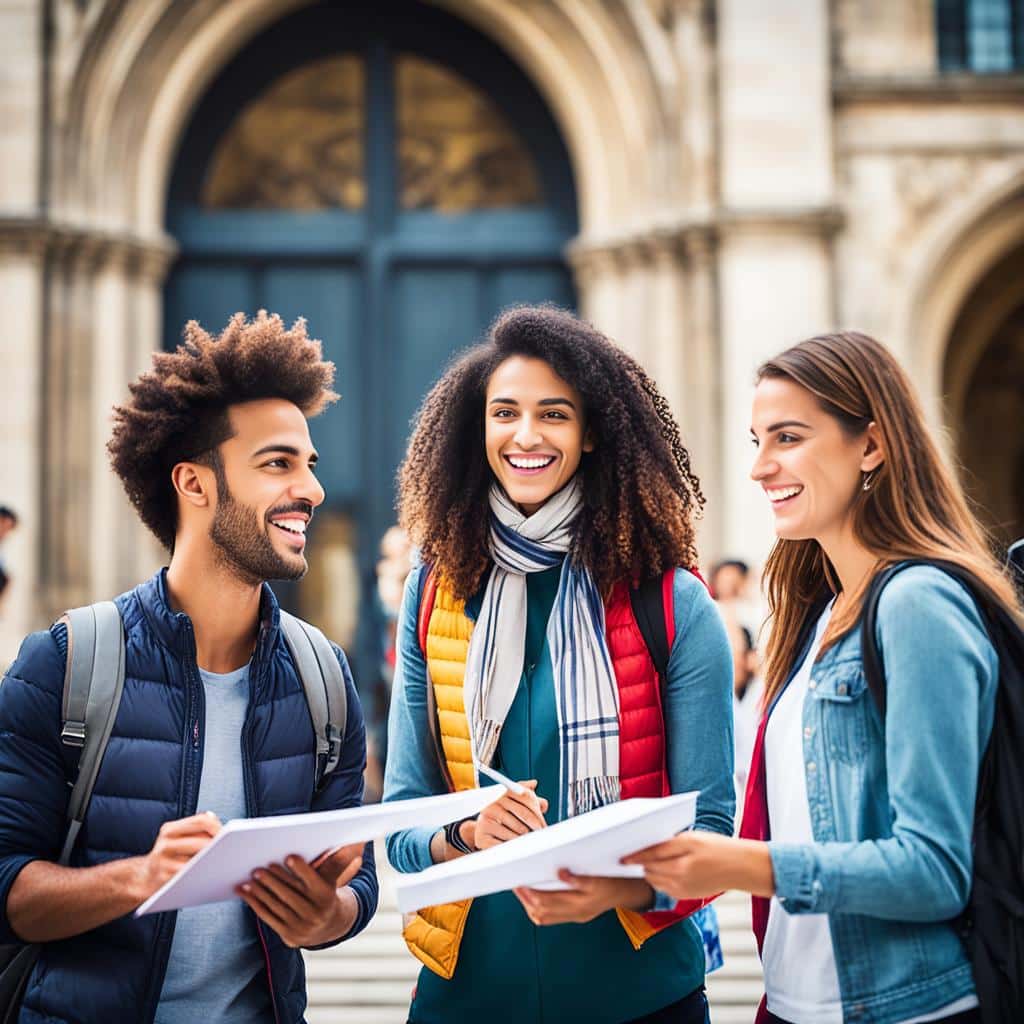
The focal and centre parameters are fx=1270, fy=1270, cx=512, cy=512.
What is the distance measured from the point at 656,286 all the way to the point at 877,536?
8640 mm

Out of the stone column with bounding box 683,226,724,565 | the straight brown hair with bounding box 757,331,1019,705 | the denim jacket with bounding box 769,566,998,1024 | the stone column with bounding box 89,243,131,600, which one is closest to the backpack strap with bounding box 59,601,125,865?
the denim jacket with bounding box 769,566,998,1024

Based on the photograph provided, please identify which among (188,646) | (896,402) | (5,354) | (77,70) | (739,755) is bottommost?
(739,755)

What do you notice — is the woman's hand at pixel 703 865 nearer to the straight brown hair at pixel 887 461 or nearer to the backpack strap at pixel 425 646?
the straight brown hair at pixel 887 461

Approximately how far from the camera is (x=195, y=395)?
2.65m

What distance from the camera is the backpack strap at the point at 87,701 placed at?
2307mm

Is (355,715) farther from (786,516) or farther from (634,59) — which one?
(634,59)

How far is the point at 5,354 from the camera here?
999cm

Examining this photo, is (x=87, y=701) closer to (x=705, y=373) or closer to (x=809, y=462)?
(x=809, y=462)

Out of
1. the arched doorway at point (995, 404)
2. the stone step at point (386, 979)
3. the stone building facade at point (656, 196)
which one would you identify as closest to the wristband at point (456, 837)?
the stone step at point (386, 979)

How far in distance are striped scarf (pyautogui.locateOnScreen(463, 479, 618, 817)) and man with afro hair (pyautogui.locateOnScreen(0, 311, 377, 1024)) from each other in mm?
322

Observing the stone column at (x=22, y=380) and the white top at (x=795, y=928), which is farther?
the stone column at (x=22, y=380)

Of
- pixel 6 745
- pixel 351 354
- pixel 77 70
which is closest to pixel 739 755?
pixel 6 745

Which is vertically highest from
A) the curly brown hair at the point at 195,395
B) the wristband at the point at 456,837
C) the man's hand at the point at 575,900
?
the curly brown hair at the point at 195,395

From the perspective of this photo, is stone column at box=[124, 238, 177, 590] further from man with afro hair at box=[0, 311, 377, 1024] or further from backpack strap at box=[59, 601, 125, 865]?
backpack strap at box=[59, 601, 125, 865]
